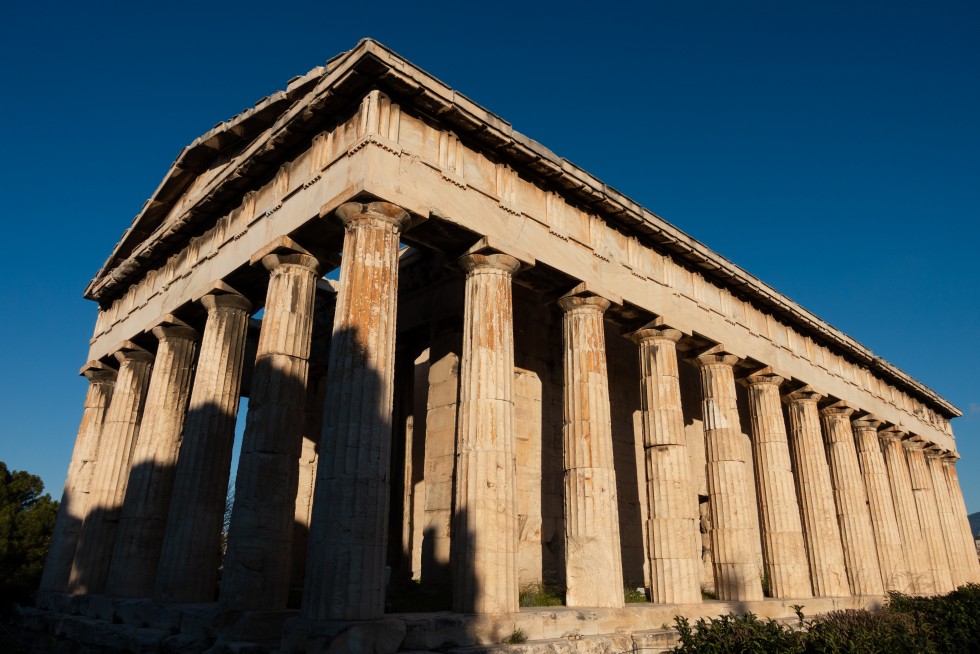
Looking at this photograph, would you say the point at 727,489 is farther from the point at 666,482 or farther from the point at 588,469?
the point at 588,469

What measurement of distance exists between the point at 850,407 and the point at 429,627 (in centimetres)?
1898

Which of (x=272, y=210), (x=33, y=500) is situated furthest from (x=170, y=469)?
(x=33, y=500)

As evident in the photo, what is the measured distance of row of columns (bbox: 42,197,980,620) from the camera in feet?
34.7

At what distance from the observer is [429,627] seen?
974 centimetres

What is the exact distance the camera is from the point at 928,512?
92.5ft

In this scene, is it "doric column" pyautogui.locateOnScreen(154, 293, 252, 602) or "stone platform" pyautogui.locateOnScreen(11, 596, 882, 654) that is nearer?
"stone platform" pyautogui.locateOnScreen(11, 596, 882, 654)

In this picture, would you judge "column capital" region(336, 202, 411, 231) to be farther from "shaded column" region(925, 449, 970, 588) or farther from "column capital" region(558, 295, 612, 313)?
"shaded column" region(925, 449, 970, 588)

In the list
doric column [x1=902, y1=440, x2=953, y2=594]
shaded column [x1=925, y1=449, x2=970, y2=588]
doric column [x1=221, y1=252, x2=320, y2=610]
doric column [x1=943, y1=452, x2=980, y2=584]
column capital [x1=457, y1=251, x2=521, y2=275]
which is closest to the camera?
doric column [x1=221, y1=252, x2=320, y2=610]

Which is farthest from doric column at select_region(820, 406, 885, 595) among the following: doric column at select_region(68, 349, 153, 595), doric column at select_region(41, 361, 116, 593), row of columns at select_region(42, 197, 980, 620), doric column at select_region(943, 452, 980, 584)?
doric column at select_region(41, 361, 116, 593)

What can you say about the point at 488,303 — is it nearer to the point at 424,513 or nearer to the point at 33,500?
the point at 424,513

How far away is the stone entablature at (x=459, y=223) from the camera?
1215 centimetres

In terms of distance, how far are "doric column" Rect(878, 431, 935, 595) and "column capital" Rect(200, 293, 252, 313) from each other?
23605 mm

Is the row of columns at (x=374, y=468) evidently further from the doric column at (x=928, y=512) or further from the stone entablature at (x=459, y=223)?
the doric column at (x=928, y=512)

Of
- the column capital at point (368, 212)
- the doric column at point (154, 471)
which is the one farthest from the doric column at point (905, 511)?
the doric column at point (154, 471)
